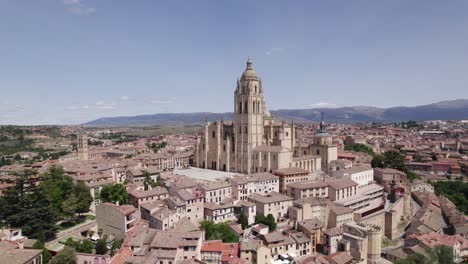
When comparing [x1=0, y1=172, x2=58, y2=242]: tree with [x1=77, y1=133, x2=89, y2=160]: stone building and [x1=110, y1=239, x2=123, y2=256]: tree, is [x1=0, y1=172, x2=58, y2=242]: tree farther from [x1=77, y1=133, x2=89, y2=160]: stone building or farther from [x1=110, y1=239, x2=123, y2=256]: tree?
[x1=77, y1=133, x2=89, y2=160]: stone building

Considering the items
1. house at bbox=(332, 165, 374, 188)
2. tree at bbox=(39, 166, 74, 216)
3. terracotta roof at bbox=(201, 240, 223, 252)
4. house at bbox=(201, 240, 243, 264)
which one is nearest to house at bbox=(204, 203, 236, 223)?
terracotta roof at bbox=(201, 240, 223, 252)

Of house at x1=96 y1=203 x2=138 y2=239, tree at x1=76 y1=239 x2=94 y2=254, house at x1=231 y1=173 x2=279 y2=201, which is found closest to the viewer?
tree at x1=76 y1=239 x2=94 y2=254

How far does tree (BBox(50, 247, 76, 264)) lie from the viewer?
30.7 meters

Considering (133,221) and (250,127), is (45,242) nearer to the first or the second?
(133,221)

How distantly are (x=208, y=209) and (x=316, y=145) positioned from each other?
2921cm

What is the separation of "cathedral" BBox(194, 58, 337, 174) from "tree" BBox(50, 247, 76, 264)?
3397cm

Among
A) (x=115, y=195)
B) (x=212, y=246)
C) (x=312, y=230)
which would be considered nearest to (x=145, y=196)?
(x=115, y=195)

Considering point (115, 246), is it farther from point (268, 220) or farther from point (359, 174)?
point (359, 174)

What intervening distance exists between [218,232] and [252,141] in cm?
2573

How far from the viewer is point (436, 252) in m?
33.8

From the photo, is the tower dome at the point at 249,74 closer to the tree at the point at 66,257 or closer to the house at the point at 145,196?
the house at the point at 145,196

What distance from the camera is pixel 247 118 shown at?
62688 millimetres

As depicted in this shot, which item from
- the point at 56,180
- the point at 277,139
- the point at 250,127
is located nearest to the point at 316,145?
the point at 277,139

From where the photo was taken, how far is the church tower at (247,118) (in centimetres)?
6231
